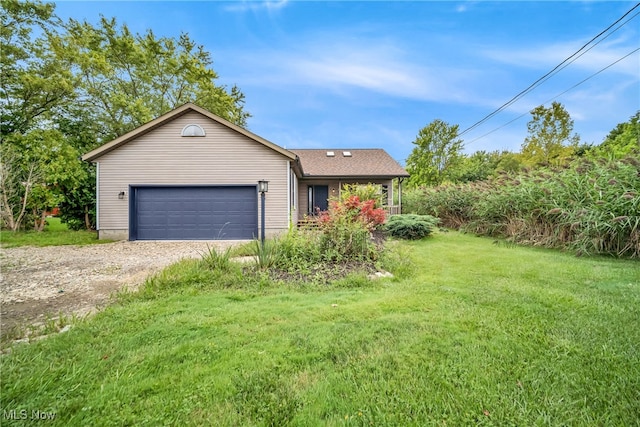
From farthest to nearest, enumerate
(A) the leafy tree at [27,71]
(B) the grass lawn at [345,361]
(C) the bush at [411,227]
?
(A) the leafy tree at [27,71] → (C) the bush at [411,227] → (B) the grass lawn at [345,361]

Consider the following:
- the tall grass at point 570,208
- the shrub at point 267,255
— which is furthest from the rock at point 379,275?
the tall grass at point 570,208

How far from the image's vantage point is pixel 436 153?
22.6 meters

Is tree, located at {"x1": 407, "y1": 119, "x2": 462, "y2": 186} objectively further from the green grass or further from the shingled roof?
the green grass

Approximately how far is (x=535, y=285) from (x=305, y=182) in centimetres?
1303

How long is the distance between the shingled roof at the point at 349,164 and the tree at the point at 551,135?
11186mm

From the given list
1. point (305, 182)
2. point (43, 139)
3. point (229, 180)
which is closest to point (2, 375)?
point (229, 180)

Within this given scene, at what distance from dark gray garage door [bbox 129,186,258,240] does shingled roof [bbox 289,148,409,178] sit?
5.40 metres

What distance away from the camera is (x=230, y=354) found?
2389 millimetres

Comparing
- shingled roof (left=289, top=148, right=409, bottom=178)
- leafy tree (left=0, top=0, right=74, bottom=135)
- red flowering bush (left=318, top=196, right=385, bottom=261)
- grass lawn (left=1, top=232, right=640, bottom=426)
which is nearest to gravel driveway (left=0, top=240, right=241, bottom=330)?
grass lawn (left=1, top=232, right=640, bottom=426)

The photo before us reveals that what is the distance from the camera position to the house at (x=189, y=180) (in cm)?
1001

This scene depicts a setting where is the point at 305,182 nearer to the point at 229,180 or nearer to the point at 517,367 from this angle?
the point at 229,180

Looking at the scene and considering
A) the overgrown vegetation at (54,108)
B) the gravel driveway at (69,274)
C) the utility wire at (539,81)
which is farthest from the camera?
the overgrown vegetation at (54,108)

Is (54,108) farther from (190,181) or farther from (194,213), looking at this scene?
(194,213)

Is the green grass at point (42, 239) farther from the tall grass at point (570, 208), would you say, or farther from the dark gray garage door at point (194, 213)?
the tall grass at point (570, 208)
